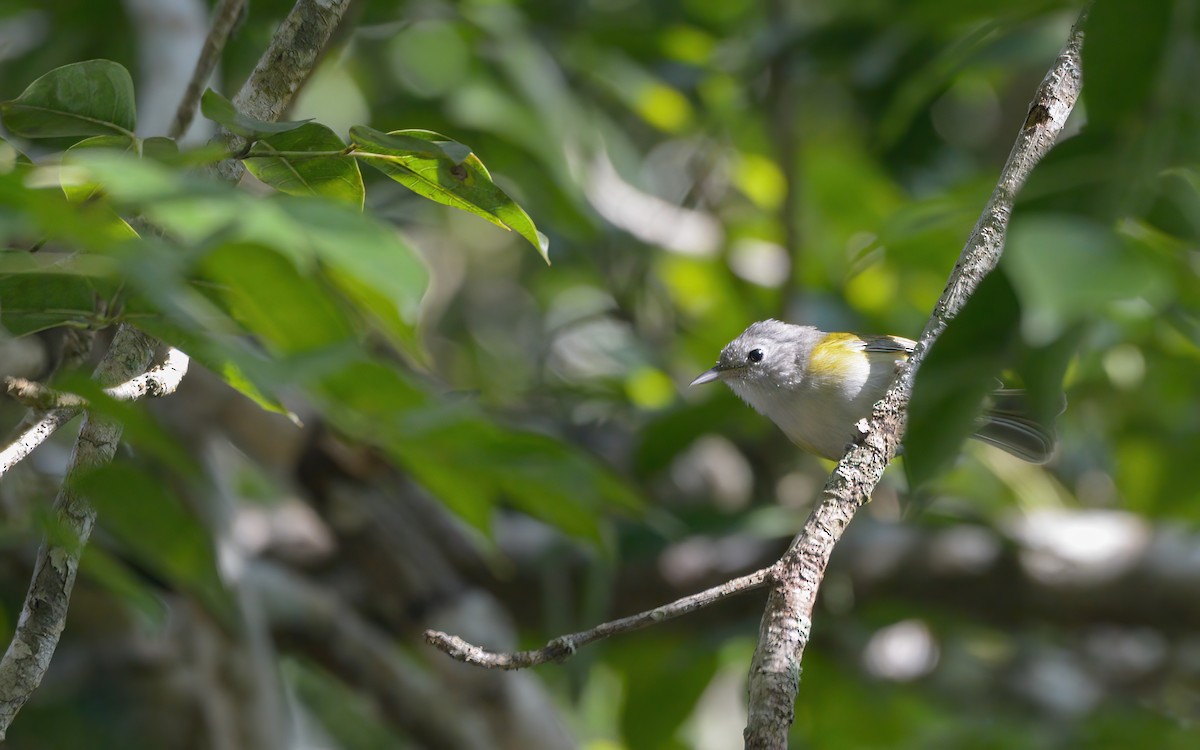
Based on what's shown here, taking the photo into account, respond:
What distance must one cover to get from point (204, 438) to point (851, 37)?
2.57 meters

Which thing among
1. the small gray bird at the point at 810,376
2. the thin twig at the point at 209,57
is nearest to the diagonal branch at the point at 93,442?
the thin twig at the point at 209,57

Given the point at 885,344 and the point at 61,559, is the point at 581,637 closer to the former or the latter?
the point at 61,559

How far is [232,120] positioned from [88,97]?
0.24m

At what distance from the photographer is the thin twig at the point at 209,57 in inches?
71.8

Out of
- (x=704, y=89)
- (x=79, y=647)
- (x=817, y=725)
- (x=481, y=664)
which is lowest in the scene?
(x=79, y=647)

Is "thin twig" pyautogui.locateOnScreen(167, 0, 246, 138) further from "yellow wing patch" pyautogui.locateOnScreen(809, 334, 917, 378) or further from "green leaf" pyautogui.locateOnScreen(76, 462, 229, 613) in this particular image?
"yellow wing patch" pyautogui.locateOnScreen(809, 334, 917, 378)

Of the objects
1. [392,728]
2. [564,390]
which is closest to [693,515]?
[564,390]

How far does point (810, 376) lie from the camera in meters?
3.69

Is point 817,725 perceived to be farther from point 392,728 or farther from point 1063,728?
point 392,728

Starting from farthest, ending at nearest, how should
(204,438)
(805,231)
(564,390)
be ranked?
(805,231)
(564,390)
(204,438)

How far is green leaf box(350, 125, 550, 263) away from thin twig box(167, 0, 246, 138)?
0.55 meters

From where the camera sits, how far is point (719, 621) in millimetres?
4004

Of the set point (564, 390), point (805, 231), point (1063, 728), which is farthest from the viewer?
point (805, 231)

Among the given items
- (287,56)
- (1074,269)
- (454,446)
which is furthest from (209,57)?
(1074,269)
